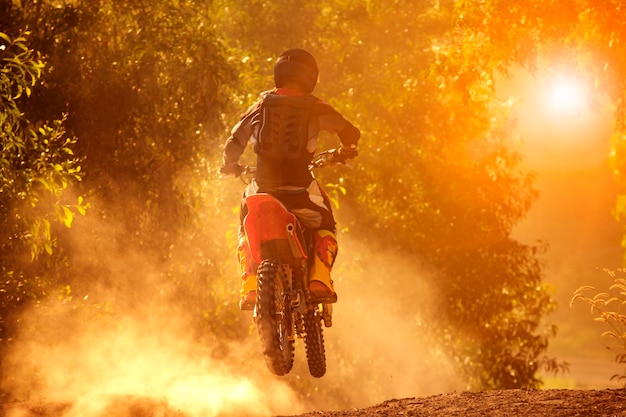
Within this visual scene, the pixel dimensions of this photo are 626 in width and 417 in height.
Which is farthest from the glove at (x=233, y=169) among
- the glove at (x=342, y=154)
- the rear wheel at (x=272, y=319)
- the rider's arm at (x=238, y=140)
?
the rear wheel at (x=272, y=319)

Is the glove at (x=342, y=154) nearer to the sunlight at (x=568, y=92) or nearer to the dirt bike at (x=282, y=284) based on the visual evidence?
the dirt bike at (x=282, y=284)

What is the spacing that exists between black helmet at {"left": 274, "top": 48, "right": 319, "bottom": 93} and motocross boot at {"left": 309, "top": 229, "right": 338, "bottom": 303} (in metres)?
1.31

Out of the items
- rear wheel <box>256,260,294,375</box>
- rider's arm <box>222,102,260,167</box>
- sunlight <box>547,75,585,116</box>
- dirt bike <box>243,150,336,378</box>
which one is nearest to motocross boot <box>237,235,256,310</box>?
dirt bike <box>243,150,336,378</box>

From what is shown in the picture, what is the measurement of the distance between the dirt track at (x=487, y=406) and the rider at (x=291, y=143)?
1280 mm

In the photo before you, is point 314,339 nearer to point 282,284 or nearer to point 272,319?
point 282,284

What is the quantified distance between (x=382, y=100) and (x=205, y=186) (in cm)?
948

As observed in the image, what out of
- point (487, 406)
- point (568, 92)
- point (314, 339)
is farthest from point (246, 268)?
point (568, 92)

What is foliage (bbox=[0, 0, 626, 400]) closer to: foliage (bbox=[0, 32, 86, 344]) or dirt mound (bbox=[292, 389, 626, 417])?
foliage (bbox=[0, 32, 86, 344])

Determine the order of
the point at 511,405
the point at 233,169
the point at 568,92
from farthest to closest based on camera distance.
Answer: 1. the point at 568,92
2. the point at 233,169
3. the point at 511,405

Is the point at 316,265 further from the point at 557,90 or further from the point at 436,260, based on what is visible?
the point at 436,260

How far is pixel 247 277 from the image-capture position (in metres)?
8.57

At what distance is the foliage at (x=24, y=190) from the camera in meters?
10.7

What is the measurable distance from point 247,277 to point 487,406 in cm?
226

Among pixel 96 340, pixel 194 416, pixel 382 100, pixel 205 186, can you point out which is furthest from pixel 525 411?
pixel 382 100
